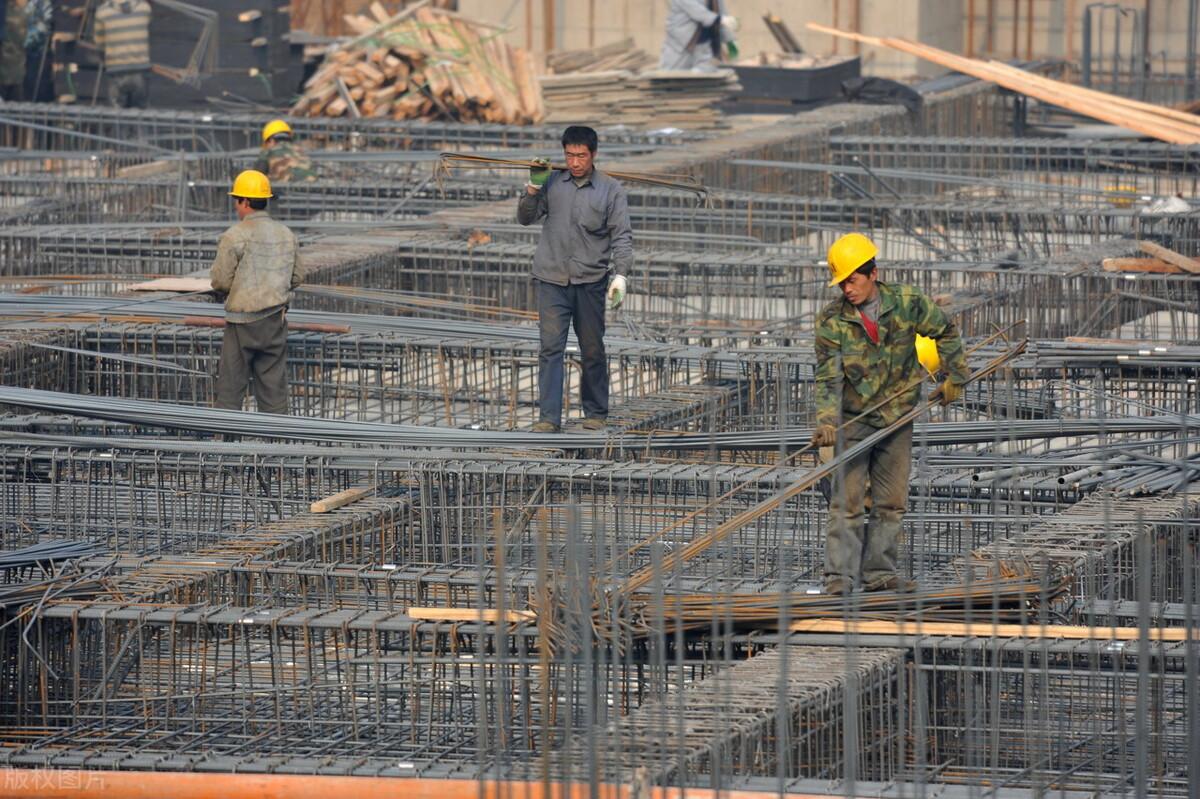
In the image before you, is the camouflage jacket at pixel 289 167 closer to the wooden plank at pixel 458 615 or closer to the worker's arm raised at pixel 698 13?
the worker's arm raised at pixel 698 13

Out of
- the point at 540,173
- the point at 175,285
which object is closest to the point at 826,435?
the point at 540,173

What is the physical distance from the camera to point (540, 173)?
1088 centimetres

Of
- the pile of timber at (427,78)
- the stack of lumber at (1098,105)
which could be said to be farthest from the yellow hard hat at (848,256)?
the pile of timber at (427,78)

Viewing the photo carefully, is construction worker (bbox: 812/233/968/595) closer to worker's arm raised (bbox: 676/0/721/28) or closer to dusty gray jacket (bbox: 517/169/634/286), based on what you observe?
dusty gray jacket (bbox: 517/169/634/286)

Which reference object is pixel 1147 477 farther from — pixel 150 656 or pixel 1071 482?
pixel 150 656

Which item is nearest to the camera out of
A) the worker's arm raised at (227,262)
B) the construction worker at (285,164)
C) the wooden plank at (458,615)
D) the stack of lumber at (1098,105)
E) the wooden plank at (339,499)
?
the wooden plank at (458,615)

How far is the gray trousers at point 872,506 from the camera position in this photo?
8148mm

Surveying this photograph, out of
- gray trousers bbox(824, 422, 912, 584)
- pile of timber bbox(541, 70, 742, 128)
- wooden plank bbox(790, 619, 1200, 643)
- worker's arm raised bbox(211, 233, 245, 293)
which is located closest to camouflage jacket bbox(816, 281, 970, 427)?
gray trousers bbox(824, 422, 912, 584)

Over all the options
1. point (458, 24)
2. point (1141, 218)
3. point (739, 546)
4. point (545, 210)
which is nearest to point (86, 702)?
point (739, 546)

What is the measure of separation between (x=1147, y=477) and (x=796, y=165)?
6.67 metres

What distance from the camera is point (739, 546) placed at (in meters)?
9.70

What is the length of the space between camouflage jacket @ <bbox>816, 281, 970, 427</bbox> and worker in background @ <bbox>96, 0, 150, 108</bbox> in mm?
16596

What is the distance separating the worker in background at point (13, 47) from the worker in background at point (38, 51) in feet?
0.25

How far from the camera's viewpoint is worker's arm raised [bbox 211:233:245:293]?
36.9 feet
